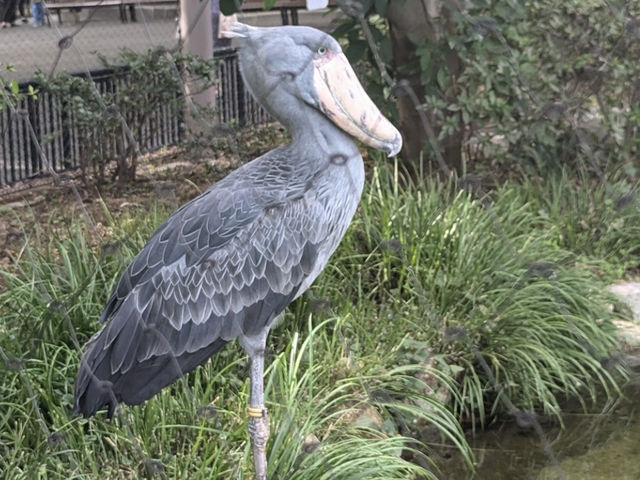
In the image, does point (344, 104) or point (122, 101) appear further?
point (122, 101)

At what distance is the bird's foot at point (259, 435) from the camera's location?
2.41 meters

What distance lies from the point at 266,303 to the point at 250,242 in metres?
0.15

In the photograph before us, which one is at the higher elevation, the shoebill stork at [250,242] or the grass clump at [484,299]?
the shoebill stork at [250,242]

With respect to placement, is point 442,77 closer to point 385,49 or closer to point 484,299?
point 385,49

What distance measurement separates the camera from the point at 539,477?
3457 millimetres

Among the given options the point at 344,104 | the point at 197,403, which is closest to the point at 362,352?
the point at 197,403

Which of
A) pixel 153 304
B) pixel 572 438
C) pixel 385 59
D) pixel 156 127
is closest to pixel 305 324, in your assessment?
pixel 572 438

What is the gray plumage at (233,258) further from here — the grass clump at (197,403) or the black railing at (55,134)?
the black railing at (55,134)

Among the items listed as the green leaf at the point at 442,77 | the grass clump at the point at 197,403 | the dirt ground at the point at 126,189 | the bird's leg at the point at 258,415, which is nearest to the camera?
the bird's leg at the point at 258,415

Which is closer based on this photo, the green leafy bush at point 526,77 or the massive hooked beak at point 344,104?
the massive hooked beak at point 344,104

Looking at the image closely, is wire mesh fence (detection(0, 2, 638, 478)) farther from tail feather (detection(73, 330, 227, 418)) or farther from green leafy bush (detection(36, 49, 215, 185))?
green leafy bush (detection(36, 49, 215, 185))

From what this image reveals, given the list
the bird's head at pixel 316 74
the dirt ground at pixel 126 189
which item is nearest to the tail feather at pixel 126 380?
the bird's head at pixel 316 74

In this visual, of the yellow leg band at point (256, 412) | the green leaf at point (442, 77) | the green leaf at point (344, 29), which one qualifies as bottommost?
the yellow leg band at point (256, 412)

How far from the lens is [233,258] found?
7.50 feet
